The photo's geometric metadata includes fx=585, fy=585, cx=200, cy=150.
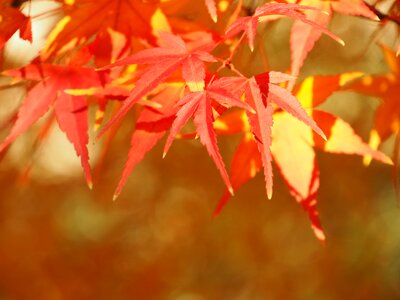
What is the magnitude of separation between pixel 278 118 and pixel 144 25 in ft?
0.77

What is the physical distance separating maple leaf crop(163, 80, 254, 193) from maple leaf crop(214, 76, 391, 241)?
9.0 inches

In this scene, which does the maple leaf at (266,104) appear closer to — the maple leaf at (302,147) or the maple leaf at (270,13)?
the maple leaf at (270,13)

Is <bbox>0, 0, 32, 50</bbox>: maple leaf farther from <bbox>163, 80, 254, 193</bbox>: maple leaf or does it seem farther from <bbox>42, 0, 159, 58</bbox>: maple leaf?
<bbox>163, 80, 254, 193</bbox>: maple leaf

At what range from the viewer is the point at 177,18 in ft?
2.52

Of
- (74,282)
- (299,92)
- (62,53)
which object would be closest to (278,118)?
(299,92)

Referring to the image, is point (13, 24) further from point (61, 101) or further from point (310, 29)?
point (310, 29)

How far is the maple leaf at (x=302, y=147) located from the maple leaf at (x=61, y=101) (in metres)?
0.22

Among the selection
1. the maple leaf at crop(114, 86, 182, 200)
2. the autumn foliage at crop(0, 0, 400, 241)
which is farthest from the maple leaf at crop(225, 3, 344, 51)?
the maple leaf at crop(114, 86, 182, 200)

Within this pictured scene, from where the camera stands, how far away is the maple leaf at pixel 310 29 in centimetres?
64

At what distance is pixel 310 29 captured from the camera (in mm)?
650

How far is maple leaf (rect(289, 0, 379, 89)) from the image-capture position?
25.0 inches

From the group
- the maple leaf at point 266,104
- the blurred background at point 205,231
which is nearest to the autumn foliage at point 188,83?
the maple leaf at point 266,104

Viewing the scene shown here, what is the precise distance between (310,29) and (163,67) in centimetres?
19

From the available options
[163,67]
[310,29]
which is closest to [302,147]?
[310,29]
